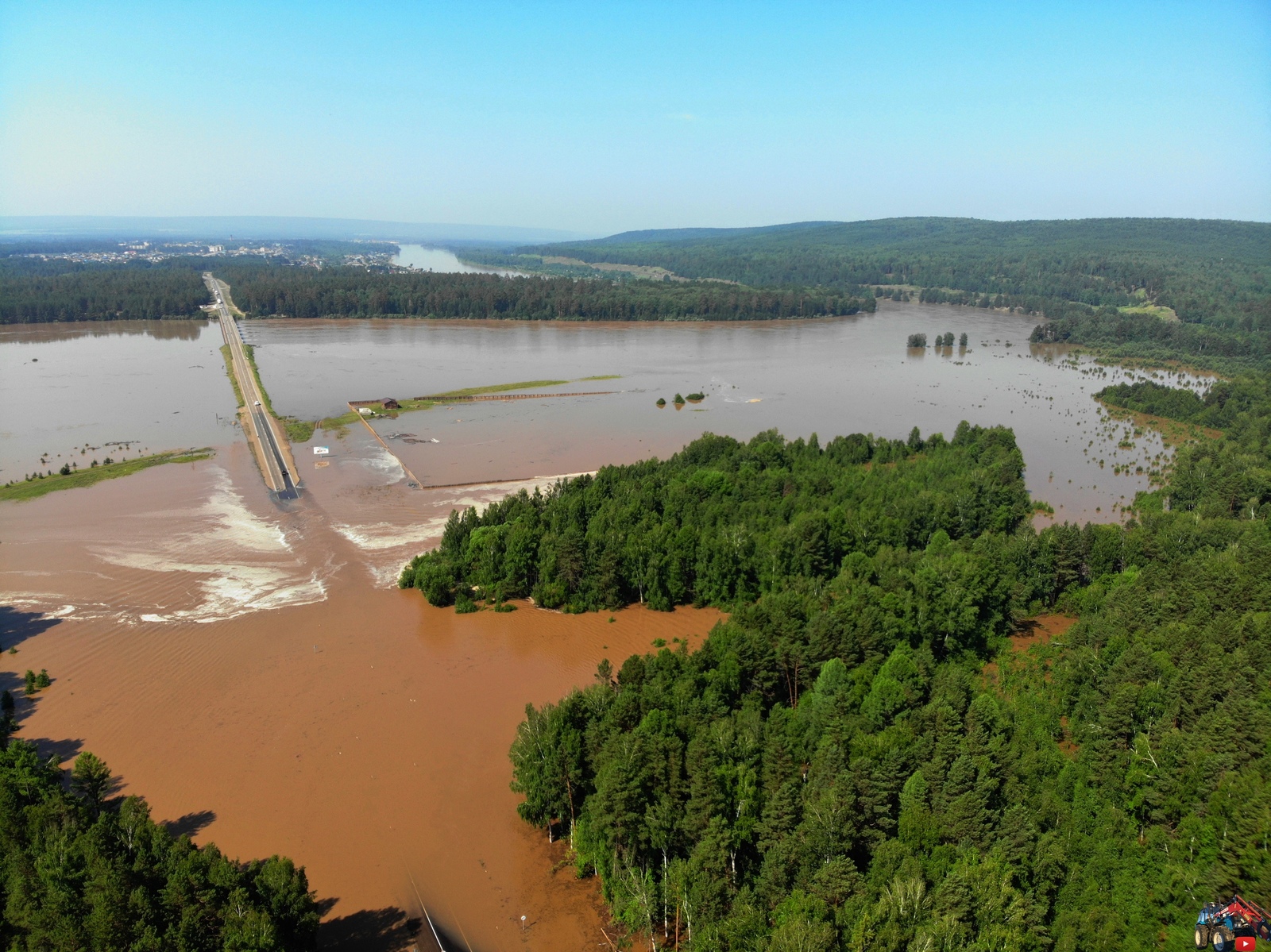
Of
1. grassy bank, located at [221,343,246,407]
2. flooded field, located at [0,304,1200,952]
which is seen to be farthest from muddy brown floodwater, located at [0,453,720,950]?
grassy bank, located at [221,343,246,407]

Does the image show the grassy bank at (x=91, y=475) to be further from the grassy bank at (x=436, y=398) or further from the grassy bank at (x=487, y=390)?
the grassy bank at (x=487, y=390)

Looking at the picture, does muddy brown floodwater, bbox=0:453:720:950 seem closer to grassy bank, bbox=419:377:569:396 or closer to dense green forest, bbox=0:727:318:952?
dense green forest, bbox=0:727:318:952

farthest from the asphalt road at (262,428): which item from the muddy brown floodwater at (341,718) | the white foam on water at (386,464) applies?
the muddy brown floodwater at (341,718)

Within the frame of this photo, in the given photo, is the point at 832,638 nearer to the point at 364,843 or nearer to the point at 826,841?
the point at 826,841

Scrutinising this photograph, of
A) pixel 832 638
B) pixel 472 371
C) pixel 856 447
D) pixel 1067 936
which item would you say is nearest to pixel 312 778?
pixel 832 638

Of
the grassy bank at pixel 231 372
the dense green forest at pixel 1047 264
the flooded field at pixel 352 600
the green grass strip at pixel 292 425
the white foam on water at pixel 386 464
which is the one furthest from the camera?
the dense green forest at pixel 1047 264
